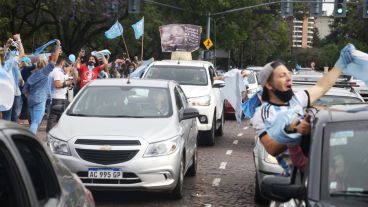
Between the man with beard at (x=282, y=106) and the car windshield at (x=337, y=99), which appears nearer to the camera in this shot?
the man with beard at (x=282, y=106)

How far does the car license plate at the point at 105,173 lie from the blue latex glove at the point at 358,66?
349 centimetres

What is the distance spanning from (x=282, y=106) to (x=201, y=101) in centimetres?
933

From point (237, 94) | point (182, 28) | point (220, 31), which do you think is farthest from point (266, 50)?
point (237, 94)

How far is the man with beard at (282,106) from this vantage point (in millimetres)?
4270

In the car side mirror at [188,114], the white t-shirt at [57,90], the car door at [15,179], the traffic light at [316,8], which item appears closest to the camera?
the car door at [15,179]

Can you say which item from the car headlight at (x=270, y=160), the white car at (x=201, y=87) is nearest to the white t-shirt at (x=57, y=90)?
the white car at (x=201, y=87)

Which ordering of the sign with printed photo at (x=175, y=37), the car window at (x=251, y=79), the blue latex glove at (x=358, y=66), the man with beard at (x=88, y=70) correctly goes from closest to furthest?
the blue latex glove at (x=358, y=66) < the man with beard at (x=88, y=70) < the car window at (x=251, y=79) < the sign with printed photo at (x=175, y=37)

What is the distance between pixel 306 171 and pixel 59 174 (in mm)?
1486

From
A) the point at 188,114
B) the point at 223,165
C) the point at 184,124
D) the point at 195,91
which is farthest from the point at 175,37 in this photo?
the point at 188,114

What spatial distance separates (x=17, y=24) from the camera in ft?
152

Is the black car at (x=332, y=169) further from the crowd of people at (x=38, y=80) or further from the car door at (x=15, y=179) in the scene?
the crowd of people at (x=38, y=80)

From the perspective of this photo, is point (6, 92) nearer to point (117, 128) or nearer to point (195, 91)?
point (117, 128)

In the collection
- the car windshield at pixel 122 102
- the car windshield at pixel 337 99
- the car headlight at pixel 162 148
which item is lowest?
the car headlight at pixel 162 148

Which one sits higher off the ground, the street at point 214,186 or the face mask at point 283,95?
the face mask at point 283,95
